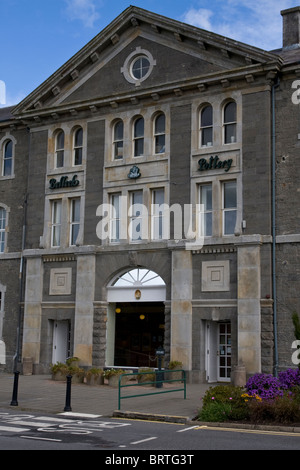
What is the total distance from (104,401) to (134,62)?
15.4 metres

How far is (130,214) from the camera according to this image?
26781 mm

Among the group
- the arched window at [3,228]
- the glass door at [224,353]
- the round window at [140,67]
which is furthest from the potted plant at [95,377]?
the round window at [140,67]

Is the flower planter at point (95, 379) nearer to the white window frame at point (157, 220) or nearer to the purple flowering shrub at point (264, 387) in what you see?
the white window frame at point (157, 220)

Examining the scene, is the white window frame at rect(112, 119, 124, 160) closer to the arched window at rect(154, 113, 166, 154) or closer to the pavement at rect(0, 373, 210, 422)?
the arched window at rect(154, 113, 166, 154)

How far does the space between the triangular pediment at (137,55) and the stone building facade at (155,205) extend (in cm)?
6

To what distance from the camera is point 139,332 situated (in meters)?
28.7

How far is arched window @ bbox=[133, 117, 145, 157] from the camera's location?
89.0 ft

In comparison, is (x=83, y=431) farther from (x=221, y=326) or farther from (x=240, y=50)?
(x=240, y=50)

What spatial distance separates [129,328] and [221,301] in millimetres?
6070

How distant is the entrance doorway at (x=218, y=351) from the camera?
24484 millimetres

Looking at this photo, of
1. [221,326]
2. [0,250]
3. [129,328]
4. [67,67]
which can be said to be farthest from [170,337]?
[67,67]

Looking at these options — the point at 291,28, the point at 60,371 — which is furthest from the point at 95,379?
the point at 291,28

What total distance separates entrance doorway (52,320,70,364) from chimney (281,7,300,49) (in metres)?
15.9

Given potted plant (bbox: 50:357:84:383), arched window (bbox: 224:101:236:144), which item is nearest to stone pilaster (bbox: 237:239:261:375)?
arched window (bbox: 224:101:236:144)
